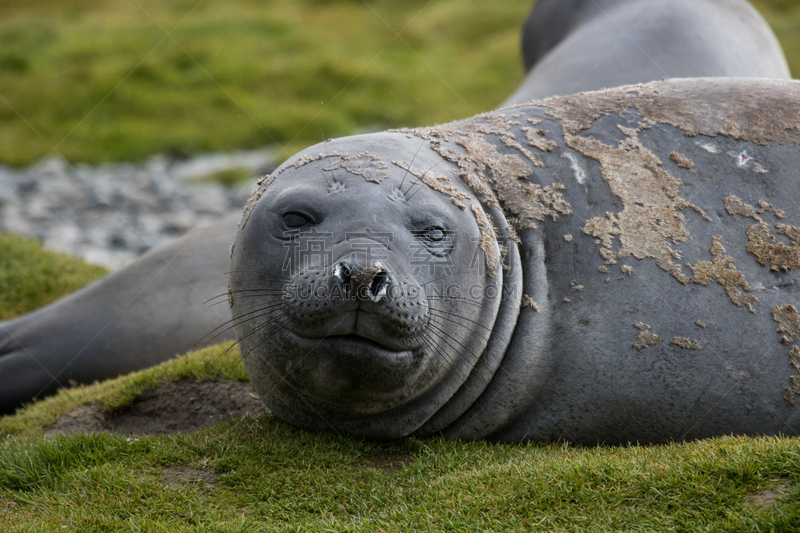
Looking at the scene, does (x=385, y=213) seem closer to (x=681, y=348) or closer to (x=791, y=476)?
(x=681, y=348)

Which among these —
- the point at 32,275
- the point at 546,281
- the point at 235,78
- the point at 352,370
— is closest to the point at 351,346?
the point at 352,370

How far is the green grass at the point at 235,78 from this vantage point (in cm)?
1430

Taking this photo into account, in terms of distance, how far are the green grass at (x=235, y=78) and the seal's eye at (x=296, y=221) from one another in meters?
10.5

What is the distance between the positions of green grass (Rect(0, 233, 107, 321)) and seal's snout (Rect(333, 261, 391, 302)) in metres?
4.47

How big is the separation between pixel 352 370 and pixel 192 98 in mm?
13512

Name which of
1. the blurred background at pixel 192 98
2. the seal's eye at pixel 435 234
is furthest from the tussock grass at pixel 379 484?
the blurred background at pixel 192 98

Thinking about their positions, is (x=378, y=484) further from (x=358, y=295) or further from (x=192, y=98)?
(x=192, y=98)

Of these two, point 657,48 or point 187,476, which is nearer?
point 187,476

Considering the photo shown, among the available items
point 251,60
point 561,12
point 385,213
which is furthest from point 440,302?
point 251,60

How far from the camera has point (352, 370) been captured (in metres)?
3.18

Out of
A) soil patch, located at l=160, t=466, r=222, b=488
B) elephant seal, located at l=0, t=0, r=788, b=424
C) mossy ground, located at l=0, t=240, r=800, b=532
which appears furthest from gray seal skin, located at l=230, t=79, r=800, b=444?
elephant seal, located at l=0, t=0, r=788, b=424

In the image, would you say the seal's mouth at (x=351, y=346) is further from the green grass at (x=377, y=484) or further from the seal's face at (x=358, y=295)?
the green grass at (x=377, y=484)

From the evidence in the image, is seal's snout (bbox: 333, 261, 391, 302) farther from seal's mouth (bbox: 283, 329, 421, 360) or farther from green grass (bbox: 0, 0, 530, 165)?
green grass (bbox: 0, 0, 530, 165)

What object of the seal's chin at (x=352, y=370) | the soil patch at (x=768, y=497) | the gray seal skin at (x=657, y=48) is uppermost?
the gray seal skin at (x=657, y=48)
